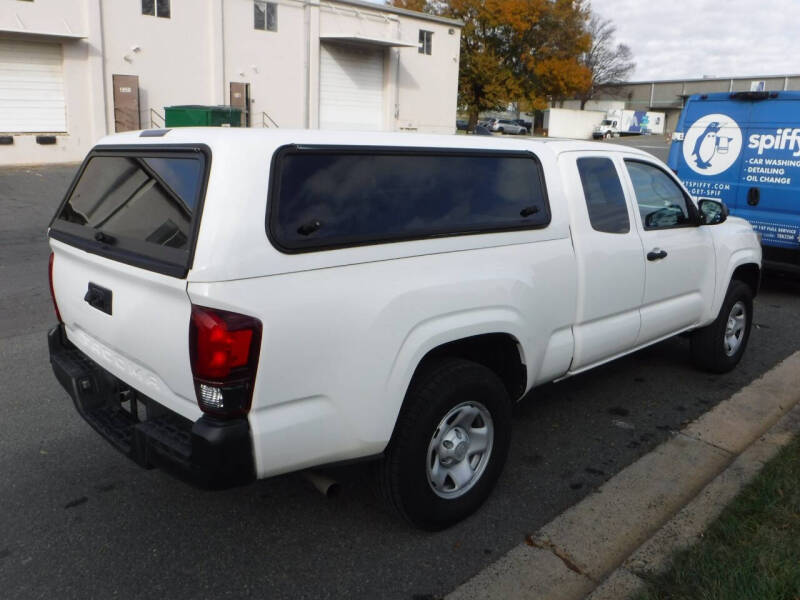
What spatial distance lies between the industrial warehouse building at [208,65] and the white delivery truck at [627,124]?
3286cm

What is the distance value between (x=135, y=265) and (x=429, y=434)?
54.4 inches

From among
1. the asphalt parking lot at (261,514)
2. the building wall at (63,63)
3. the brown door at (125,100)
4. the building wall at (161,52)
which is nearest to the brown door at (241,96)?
the building wall at (161,52)

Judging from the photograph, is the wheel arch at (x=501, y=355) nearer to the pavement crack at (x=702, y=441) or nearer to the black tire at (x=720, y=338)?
the pavement crack at (x=702, y=441)

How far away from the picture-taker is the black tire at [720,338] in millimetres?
5270

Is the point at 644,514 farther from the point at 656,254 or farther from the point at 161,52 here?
the point at 161,52

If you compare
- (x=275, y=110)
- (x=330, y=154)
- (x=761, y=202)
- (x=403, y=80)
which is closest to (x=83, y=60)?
(x=275, y=110)

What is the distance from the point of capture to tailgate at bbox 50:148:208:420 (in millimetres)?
2604

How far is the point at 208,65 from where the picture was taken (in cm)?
2442

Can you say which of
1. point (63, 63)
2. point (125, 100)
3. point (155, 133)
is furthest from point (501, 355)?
point (125, 100)

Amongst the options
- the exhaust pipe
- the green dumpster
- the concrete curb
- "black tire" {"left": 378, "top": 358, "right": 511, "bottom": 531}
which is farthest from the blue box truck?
the green dumpster

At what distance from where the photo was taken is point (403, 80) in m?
31.2

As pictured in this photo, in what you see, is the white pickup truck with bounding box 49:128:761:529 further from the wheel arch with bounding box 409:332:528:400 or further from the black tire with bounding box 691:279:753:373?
Result: the black tire with bounding box 691:279:753:373

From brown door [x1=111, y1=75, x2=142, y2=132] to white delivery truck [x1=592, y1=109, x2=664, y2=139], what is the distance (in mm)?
44133

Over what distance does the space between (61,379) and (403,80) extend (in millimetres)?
29521
